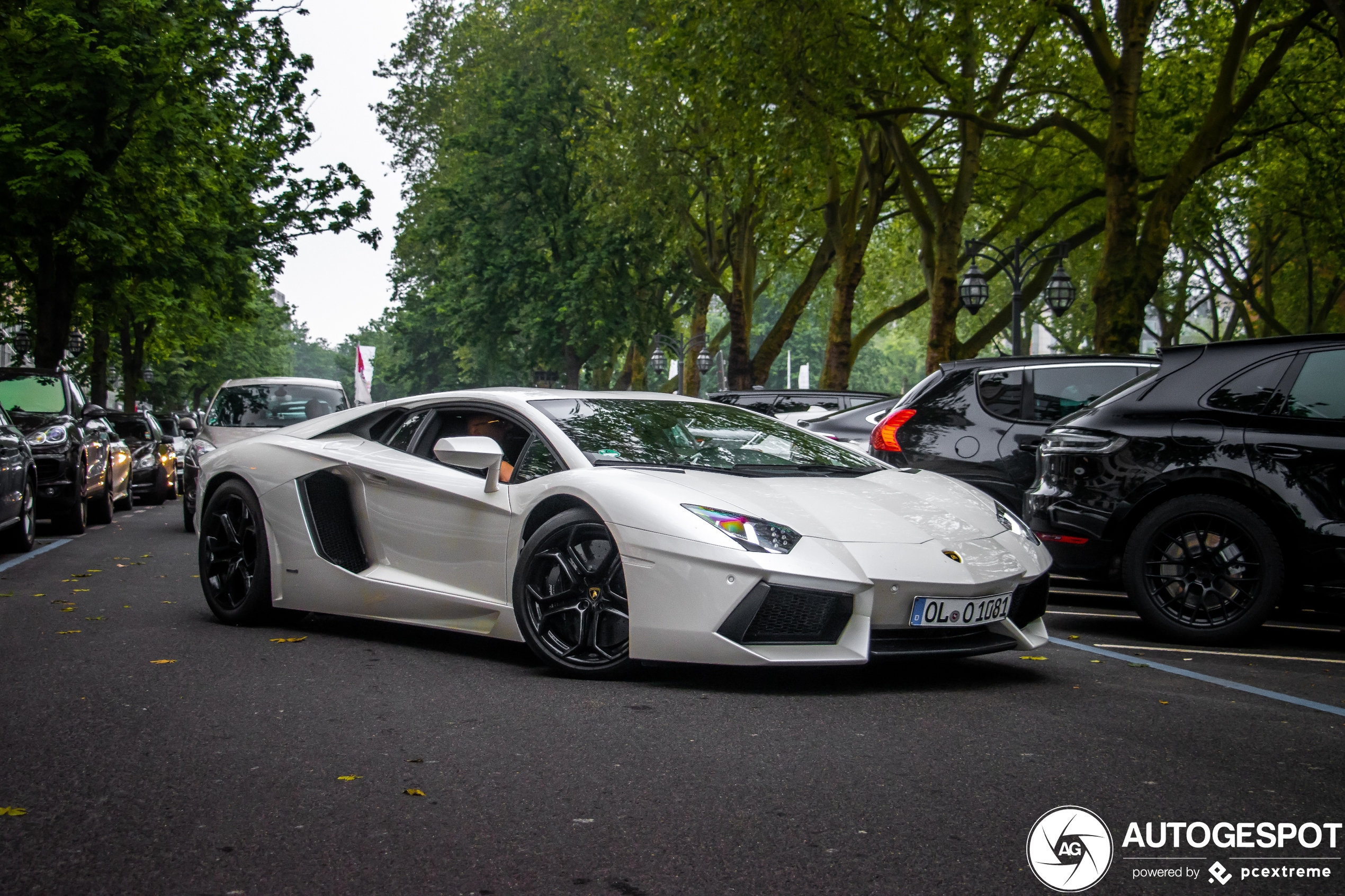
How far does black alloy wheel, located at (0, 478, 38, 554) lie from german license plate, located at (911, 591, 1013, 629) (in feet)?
31.1

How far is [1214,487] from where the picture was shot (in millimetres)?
7273

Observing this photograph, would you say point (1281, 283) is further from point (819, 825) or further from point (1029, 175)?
point (819, 825)

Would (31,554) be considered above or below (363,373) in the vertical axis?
below

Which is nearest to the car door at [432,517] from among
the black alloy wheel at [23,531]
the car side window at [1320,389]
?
the car side window at [1320,389]

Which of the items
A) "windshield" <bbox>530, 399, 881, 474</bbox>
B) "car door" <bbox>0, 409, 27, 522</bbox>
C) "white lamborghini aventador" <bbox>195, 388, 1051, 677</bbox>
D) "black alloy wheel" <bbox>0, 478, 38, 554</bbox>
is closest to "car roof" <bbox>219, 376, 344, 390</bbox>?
"black alloy wheel" <bbox>0, 478, 38, 554</bbox>

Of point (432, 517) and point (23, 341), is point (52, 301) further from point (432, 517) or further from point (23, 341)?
point (432, 517)

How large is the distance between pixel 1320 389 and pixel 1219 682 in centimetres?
198

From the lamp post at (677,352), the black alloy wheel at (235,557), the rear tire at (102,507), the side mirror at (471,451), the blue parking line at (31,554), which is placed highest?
the lamp post at (677,352)

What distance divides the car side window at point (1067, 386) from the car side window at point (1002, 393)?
0.11 metres

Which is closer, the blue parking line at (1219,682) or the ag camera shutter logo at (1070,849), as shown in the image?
the ag camera shutter logo at (1070,849)

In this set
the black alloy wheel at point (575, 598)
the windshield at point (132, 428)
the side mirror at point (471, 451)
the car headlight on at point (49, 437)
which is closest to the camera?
the black alloy wheel at point (575, 598)

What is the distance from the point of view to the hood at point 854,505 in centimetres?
560

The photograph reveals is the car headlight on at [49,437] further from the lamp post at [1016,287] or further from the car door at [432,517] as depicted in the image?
the lamp post at [1016,287]

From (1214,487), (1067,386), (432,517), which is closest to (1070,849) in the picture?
(432,517)
